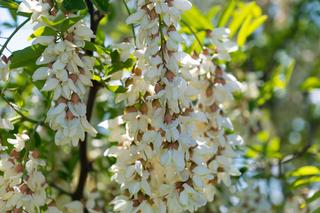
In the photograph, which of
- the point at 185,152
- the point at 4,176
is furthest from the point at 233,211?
the point at 4,176

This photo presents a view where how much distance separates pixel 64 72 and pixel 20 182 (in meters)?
0.28

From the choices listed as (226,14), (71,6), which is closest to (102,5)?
(71,6)

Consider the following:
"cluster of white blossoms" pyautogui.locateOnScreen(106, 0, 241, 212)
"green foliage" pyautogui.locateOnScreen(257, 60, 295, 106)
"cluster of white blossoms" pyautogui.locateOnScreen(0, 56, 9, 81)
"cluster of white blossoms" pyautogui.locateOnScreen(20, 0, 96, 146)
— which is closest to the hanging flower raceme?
"cluster of white blossoms" pyautogui.locateOnScreen(106, 0, 241, 212)

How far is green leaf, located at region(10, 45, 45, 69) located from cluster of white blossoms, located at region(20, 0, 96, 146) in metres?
0.06

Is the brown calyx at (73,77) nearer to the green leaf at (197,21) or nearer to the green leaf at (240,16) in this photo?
the green leaf at (197,21)

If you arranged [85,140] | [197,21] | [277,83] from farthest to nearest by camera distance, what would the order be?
[277,83] → [197,21] → [85,140]

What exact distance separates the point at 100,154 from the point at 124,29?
1.61ft

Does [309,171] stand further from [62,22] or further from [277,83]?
[62,22]

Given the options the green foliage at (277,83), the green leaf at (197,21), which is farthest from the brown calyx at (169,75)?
the green foliage at (277,83)

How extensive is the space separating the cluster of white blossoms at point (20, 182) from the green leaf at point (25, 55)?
17 cm

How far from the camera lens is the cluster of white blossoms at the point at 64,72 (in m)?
1.31

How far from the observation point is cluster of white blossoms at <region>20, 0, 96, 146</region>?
131 centimetres

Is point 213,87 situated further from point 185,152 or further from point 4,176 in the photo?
point 4,176

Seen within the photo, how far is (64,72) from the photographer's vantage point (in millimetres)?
1305
